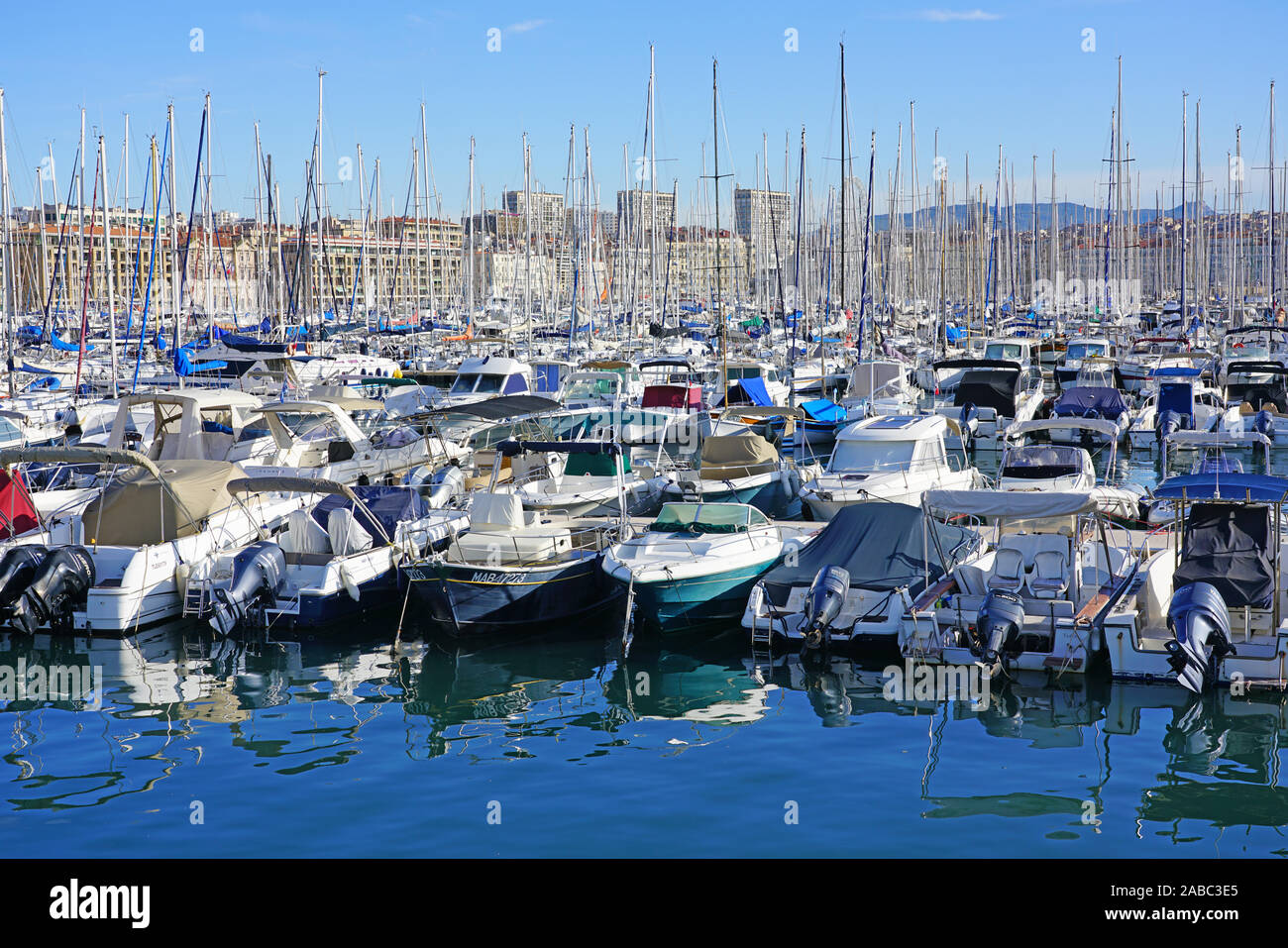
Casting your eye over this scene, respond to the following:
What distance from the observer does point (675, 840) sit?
11.6 m

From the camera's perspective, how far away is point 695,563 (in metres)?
17.7

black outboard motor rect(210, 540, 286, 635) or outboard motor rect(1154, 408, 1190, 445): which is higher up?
outboard motor rect(1154, 408, 1190, 445)

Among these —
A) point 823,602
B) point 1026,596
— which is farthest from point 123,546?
point 1026,596

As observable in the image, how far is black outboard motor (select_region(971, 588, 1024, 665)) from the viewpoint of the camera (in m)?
15.3

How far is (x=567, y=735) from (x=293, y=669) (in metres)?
4.66

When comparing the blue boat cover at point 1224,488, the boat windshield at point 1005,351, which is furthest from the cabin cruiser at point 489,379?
the blue boat cover at point 1224,488

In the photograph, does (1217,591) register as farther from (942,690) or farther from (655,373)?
(655,373)

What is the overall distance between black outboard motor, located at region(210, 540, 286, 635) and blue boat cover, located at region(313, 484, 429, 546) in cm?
159

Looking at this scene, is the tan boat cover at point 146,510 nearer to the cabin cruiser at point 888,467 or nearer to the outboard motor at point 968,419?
the cabin cruiser at point 888,467

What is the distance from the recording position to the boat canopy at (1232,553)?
50.8 feet

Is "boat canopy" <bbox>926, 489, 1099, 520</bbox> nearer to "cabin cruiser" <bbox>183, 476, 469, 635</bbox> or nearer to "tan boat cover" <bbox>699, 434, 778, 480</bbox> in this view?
"cabin cruiser" <bbox>183, 476, 469, 635</bbox>

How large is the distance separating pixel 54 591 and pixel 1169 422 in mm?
27246

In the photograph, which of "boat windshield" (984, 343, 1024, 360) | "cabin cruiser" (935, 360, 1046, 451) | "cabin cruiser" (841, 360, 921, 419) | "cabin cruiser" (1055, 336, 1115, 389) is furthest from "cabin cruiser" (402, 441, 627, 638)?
"boat windshield" (984, 343, 1024, 360)
